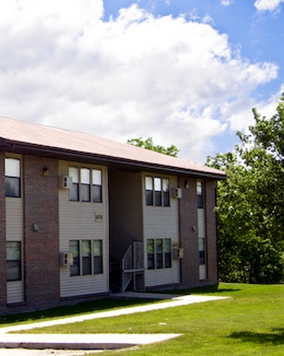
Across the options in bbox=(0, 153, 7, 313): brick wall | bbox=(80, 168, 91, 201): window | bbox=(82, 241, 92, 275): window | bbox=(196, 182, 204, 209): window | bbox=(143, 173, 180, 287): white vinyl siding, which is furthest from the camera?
bbox=(196, 182, 204, 209): window

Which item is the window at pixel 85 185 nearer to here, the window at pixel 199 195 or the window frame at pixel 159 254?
the window frame at pixel 159 254

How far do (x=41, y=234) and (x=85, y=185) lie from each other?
11.3 feet

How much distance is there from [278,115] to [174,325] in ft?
19.2

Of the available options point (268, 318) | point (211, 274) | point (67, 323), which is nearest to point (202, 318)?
point (268, 318)

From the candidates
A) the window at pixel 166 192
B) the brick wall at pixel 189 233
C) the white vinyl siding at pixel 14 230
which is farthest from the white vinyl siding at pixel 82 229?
the brick wall at pixel 189 233

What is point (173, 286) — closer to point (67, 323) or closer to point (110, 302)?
point (110, 302)

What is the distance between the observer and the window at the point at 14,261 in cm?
2238

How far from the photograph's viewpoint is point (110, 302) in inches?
982

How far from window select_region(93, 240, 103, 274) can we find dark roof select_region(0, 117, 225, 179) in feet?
11.0

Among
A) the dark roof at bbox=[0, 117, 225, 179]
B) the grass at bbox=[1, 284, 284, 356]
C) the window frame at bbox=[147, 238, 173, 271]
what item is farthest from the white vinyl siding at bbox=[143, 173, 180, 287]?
the grass at bbox=[1, 284, 284, 356]

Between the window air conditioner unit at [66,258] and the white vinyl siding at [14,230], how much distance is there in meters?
2.01

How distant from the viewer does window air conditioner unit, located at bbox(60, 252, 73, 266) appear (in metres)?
24.4

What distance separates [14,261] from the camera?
22594 mm

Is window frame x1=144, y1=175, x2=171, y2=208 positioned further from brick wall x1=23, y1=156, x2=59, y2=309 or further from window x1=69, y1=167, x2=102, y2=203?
brick wall x1=23, y1=156, x2=59, y2=309
